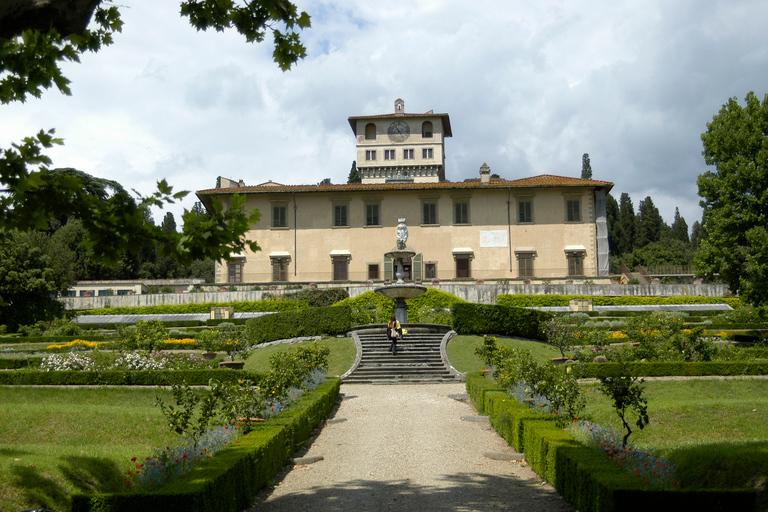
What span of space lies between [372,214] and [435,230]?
4.17 m

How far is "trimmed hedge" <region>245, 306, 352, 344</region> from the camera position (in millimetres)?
25125

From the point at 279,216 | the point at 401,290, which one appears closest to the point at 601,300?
the point at 401,290

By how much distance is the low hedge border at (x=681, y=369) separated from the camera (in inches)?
633

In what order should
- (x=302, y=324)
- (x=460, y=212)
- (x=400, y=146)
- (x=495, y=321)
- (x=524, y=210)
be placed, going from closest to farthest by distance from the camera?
(x=495, y=321) → (x=302, y=324) → (x=524, y=210) → (x=460, y=212) → (x=400, y=146)

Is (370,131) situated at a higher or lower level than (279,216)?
higher

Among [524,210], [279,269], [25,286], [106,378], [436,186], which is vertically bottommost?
[106,378]

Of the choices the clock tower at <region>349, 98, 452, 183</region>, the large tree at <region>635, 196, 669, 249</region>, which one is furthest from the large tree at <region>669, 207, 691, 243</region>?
the clock tower at <region>349, 98, 452, 183</region>

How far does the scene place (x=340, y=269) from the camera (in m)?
46.1

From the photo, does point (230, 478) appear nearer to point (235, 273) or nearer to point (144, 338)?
point (144, 338)

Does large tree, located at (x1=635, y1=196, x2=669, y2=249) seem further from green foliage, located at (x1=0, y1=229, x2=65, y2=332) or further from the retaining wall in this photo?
green foliage, located at (x1=0, y1=229, x2=65, y2=332)

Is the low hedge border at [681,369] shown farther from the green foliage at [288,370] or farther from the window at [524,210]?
the window at [524,210]

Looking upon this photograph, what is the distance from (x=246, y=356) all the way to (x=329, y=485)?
48.2 feet

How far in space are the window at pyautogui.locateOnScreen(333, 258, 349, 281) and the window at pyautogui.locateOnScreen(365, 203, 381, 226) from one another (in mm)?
2844

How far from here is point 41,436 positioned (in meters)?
11.4
